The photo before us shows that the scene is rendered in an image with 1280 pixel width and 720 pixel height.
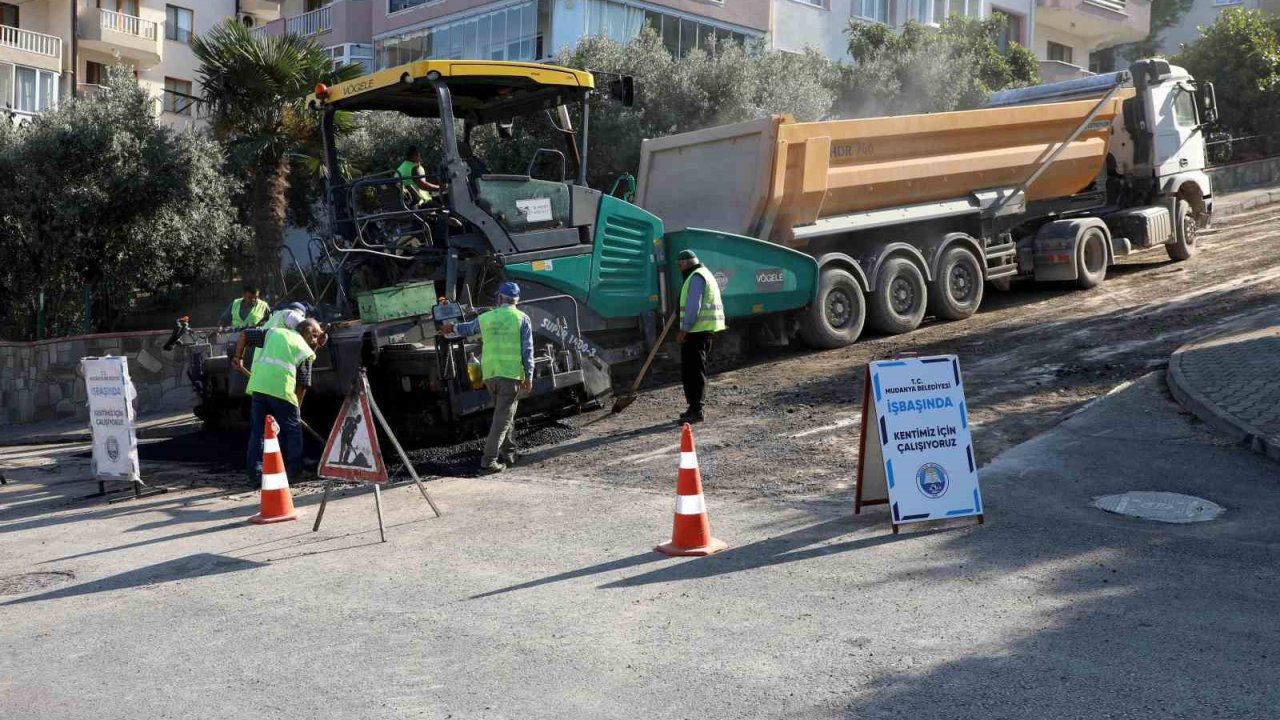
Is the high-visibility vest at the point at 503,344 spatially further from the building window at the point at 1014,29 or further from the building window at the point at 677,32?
the building window at the point at 1014,29

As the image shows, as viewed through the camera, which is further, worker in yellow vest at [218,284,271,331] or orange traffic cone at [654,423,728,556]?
worker in yellow vest at [218,284,271,331]

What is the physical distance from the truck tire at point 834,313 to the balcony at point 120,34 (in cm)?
2873

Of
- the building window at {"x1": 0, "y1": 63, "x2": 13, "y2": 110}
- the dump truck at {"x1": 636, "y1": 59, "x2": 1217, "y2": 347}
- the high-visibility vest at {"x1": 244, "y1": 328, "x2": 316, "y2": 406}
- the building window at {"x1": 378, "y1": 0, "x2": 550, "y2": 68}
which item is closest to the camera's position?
the high-visibility vest at {"x1": 244, "y1": 328, "x2": 316, "y2": 406}

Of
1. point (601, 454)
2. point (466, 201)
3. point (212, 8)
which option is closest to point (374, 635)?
point (601, 454)

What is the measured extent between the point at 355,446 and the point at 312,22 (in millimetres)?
29744

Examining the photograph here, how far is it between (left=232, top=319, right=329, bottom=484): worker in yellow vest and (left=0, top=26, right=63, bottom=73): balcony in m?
27.7

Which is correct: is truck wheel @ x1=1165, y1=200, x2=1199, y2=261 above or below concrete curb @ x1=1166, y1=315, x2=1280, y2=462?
above

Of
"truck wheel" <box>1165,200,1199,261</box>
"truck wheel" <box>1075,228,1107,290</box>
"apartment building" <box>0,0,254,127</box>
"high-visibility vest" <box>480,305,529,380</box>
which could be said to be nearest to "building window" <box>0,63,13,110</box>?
"apartment building" <box>0,0,254,127</box>

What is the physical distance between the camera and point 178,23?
4106 centimetres

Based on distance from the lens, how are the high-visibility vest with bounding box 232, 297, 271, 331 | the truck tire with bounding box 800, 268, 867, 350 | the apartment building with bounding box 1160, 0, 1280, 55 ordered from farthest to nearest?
1. the apartment building with bounding box 1160, 0, 1280, 55
2. the truck tire with bounding box 800, 268, 867, 350
3. the high-visibility vest with bounding box 232, 297, 271, 331

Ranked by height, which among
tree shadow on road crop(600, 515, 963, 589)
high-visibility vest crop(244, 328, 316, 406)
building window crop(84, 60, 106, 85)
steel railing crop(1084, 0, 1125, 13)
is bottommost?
tree shadow on road crop(600, 515, 963, 589)

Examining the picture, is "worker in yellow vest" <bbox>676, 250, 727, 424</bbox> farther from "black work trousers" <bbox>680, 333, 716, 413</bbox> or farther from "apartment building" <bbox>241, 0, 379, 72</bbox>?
"apartment building" <bbox>241, 0, 379, 72</bbox>

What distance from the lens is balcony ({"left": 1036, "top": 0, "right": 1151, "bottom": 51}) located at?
134 ft

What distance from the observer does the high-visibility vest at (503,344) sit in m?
9.90
